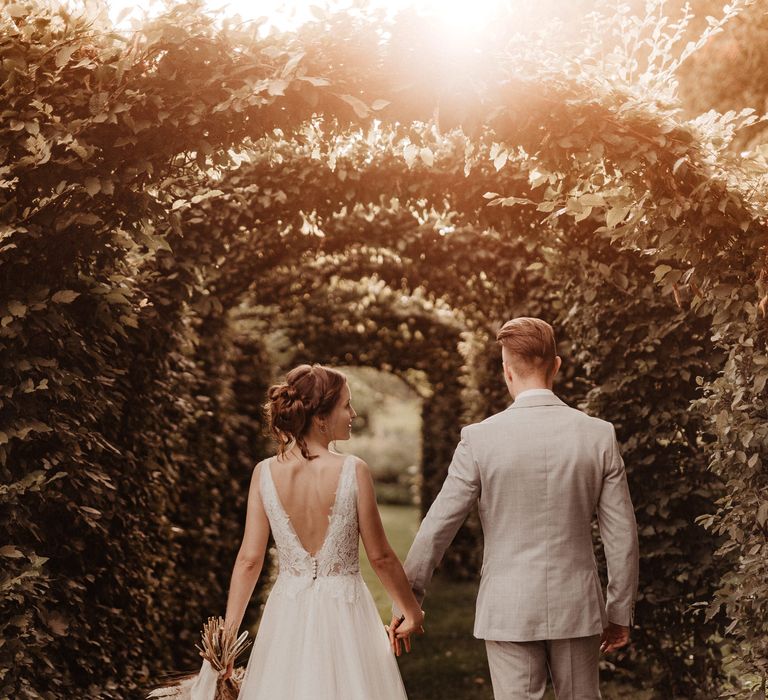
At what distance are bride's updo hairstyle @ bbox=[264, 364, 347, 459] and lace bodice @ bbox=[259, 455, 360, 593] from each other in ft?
0.43

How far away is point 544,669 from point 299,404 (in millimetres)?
1295

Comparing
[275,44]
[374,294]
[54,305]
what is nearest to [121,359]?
[54,305]

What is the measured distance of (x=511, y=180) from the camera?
5773mm

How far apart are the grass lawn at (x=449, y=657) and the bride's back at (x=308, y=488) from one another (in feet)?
9.42

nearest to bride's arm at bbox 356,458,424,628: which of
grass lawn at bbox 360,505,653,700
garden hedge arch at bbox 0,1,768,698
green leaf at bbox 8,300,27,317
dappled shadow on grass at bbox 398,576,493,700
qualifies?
garden hedge arch at bbox 0,1,768,698

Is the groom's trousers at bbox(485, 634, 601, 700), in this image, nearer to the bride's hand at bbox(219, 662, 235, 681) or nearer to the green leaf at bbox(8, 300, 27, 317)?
the bride's hand at bbox(219, 662, 235, 681)

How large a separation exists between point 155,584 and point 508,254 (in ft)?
11.9

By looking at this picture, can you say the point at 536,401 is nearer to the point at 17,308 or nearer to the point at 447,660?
the point at 17,308

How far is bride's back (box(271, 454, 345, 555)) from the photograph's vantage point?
3.52 m

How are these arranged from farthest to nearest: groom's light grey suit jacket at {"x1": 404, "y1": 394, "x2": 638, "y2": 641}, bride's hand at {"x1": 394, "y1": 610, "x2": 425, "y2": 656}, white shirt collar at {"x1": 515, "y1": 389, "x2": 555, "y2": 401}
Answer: bride's hand at {"x1": 394, "y1": 610, "x2": 425, "y2": 656}
white shirt collar at {"x1": 515, "y1": 389, "x2": 555, "y2": 401}
groom's light grey suit jacket at {"x1": 404, "y1": 394, "x2": 638, "y2": 641}

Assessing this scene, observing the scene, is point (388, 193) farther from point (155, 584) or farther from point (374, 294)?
point (374, 294)

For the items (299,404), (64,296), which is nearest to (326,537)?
(299,404)

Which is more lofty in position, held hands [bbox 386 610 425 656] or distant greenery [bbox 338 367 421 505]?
distant greenery [bbox 338 367 421 505]

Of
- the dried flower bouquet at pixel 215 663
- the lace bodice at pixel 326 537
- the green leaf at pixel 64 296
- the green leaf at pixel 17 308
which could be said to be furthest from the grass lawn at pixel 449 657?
the green leaf at pixel 17 308
